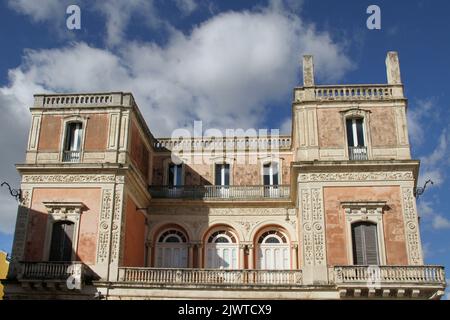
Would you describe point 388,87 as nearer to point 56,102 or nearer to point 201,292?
point 201,292

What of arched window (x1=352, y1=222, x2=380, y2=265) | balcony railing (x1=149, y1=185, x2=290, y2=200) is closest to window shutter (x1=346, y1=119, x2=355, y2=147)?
arched window (x1=352, y1=222, x2=380, y2=265)

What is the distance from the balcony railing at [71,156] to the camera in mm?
24531

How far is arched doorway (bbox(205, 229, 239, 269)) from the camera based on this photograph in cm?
2706

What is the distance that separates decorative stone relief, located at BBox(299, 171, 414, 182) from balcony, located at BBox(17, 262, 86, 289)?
9998 millimetres

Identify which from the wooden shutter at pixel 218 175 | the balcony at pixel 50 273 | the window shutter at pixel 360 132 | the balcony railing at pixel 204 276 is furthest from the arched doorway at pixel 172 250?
the window shutter at pixel 360 132

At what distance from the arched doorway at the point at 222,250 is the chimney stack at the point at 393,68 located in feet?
A: 35.3

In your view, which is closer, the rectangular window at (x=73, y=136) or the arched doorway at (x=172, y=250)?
the rectangular window at (x=73, y=136)

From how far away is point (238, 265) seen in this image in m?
26.8

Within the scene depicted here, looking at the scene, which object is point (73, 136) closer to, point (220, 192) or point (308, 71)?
point (220, 192)

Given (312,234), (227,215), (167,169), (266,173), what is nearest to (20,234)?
(167,169)

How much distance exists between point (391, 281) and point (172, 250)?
11.3m

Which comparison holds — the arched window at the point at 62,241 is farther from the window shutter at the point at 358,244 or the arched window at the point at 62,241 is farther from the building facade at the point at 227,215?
the window shutter at the point at 358,244
